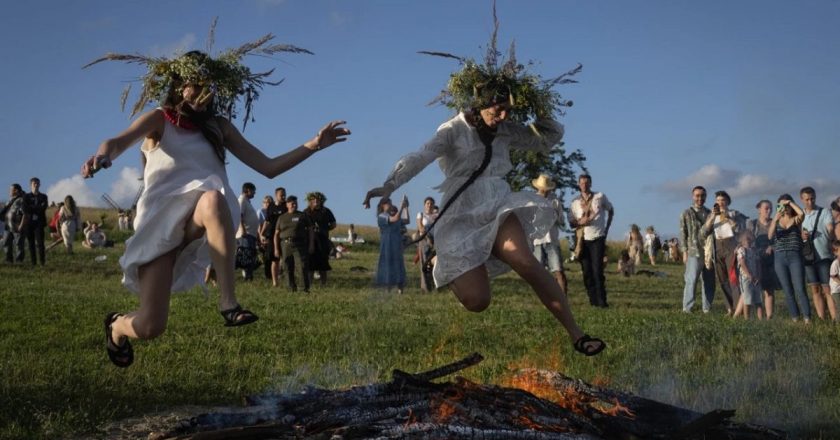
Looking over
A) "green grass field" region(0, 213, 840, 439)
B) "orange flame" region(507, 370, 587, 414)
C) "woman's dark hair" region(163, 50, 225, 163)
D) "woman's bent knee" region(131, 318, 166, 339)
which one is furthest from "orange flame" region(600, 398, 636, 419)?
"woman's dark hair" region(163, 50, 225, 163)

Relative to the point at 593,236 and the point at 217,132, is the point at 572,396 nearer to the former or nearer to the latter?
the point at 217,132

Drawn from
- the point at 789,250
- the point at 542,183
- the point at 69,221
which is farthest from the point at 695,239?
the point at 69,221

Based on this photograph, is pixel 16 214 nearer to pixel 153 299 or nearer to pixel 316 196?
pixel 316 196

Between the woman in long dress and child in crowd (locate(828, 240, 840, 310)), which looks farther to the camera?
the woman in long dress

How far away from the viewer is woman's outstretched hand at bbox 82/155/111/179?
5.58 meters

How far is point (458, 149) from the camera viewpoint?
24.1 ft

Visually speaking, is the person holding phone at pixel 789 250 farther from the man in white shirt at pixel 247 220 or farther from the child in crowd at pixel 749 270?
the man in white shirt at pixel 247 220

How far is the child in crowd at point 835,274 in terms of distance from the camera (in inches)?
519

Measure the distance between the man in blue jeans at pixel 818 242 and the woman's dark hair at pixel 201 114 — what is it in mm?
9177

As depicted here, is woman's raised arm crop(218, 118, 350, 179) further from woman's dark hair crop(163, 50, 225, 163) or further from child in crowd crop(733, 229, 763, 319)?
child in crowd crop(733, 229, 763, 319)

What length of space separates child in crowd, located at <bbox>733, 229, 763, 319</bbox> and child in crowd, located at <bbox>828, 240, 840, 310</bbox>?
94 cm

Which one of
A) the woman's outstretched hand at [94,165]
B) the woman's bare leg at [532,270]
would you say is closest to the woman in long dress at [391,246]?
the woman's bare leg at [532,270]

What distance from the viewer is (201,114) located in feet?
21.0

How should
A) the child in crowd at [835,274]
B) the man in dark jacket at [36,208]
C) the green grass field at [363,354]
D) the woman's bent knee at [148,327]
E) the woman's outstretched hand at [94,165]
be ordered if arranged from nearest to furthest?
1. the woman's outstretched hand at [94,165]
2. the woman's bent knee at [148,327]
3. the green grass field at [363,354]
4. the child in crowd at [835,274]
5. the man in dark jacket at [36,208]
